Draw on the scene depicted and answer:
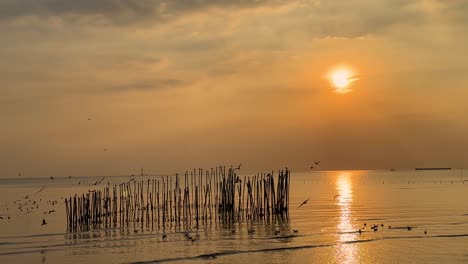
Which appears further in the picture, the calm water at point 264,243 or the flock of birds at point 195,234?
the flock of birds at point 195,234

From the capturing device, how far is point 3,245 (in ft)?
99.5

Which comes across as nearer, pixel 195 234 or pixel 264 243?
pixel 264 243

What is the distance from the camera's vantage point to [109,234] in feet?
106

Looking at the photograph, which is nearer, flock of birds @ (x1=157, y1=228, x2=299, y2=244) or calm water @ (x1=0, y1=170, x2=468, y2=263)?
calm water @ (x1=0, y1=170, x2=468, y2=263)

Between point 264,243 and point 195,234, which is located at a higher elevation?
point 195,234

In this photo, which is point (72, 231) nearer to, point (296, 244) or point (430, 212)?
point (296, 244)

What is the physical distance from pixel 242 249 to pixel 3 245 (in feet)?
42.7

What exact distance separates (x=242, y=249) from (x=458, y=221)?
17.4 meters

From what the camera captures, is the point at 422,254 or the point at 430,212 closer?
the point at 422,254

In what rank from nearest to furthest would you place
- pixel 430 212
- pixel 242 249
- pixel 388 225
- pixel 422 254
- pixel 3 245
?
1. pixel 422 254
2. pixel 242 249
3. pixel 3 245
4. pixel 388 225
5. pixel 430 212

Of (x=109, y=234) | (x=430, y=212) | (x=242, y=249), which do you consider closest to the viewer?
(x=242, y=249)

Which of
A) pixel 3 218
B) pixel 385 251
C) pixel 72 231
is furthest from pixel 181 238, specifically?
pixel 3 218

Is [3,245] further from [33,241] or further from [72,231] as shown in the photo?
[72,231]

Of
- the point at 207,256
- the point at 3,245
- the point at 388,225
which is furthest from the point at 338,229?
the point at 3,245
